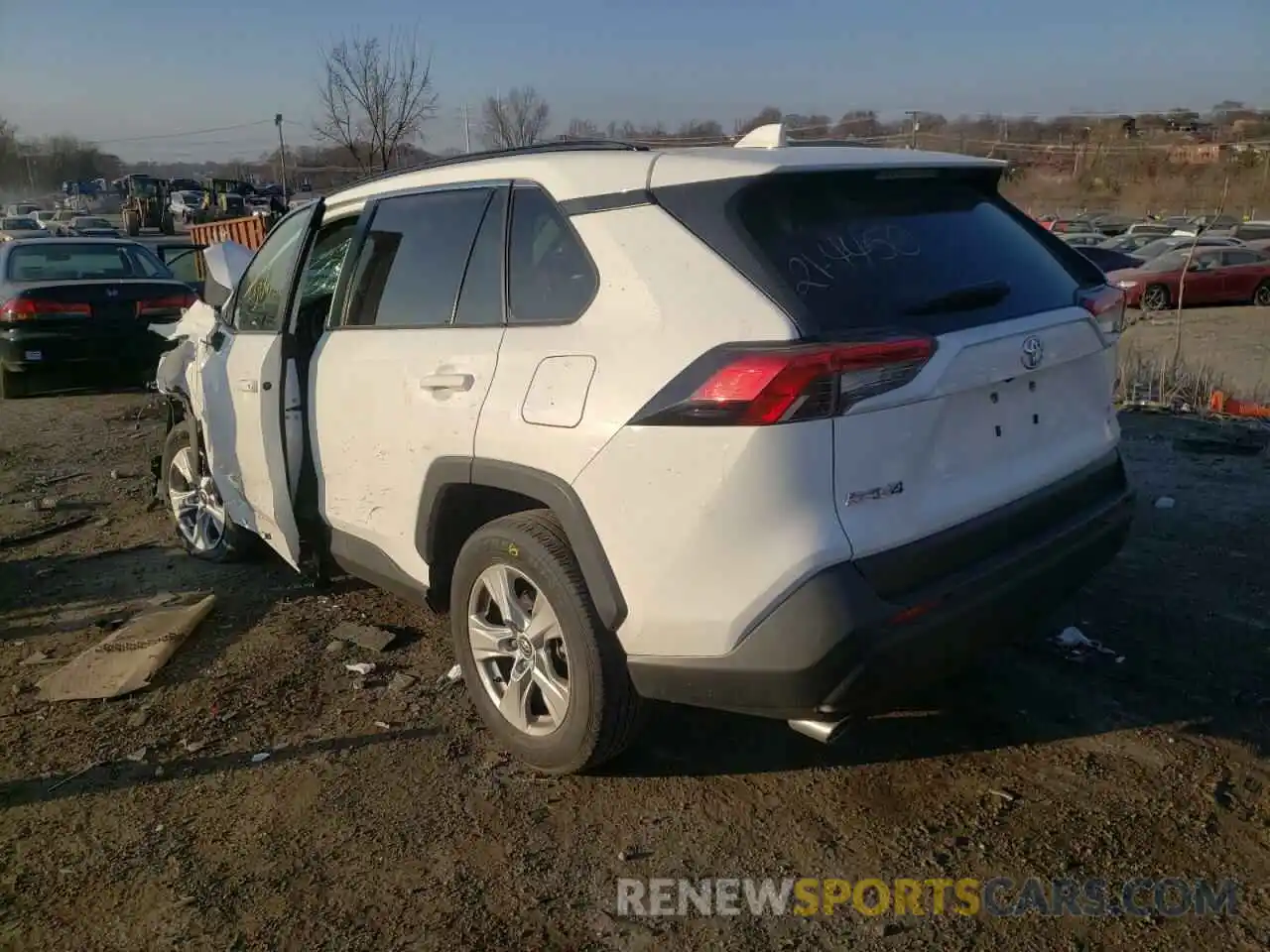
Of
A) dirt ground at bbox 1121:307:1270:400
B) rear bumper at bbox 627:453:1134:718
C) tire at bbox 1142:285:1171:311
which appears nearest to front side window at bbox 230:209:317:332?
rear bumper at bbox 627:453:1134:718

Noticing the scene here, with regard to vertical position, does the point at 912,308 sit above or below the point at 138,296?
above

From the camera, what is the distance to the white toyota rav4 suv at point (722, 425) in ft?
7.87

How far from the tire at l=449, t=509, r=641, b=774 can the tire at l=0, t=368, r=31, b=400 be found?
28.5 feet

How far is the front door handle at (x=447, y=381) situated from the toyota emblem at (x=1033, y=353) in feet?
5.38

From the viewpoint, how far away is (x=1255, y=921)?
7.82 ft

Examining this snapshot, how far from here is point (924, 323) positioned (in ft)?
8.47

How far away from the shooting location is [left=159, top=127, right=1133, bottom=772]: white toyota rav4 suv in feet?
7.87

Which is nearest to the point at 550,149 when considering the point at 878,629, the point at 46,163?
the point at 878,629

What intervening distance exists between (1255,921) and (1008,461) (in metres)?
1.27

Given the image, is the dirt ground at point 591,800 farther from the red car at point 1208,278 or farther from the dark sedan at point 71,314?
the red car at point 1208,278

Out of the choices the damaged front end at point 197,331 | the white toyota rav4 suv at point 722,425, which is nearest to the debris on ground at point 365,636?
the white toyota rav4 suv at point 722,425

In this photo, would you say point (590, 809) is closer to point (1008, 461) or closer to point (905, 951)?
point (905, 951)

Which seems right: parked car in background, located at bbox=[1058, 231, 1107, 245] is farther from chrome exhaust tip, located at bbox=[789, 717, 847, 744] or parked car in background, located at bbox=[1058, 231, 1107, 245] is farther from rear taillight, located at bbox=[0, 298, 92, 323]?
chrome exhaust tip, located at bbox=[789, 717, 847, 744]

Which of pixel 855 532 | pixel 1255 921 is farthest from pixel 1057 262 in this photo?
pixel 1255 921
